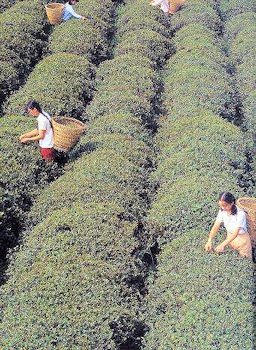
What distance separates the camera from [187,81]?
40.4 ft

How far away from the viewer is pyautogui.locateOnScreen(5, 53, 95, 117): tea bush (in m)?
11.1

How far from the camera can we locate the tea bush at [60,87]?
1109 cm

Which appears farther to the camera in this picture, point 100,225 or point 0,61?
point 0,61

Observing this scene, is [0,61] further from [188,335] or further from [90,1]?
[188,335]

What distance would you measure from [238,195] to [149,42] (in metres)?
7.38

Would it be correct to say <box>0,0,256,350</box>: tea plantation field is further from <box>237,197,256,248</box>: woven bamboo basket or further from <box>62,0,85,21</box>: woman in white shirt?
<box>62,0,85,21</box>: woman in white shirt

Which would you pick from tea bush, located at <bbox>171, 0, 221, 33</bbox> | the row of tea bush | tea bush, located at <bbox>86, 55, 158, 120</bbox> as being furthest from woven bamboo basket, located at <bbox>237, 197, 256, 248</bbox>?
tea bush, located at <bbox>171, 0, 221, 33</bbox>

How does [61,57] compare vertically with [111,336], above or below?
below

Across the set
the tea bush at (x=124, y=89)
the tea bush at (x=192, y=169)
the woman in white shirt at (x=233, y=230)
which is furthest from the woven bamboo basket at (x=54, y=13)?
the woman in white shirt at (x=233, y=230)

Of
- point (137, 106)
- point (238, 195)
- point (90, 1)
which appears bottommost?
point (90, 1)

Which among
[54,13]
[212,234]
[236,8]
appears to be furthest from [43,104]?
[236,8]

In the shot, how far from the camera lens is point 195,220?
7.87 metres

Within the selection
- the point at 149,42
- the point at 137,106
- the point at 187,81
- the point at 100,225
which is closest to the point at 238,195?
the point at 100,225

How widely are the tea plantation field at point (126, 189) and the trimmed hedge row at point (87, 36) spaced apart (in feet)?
0.20
